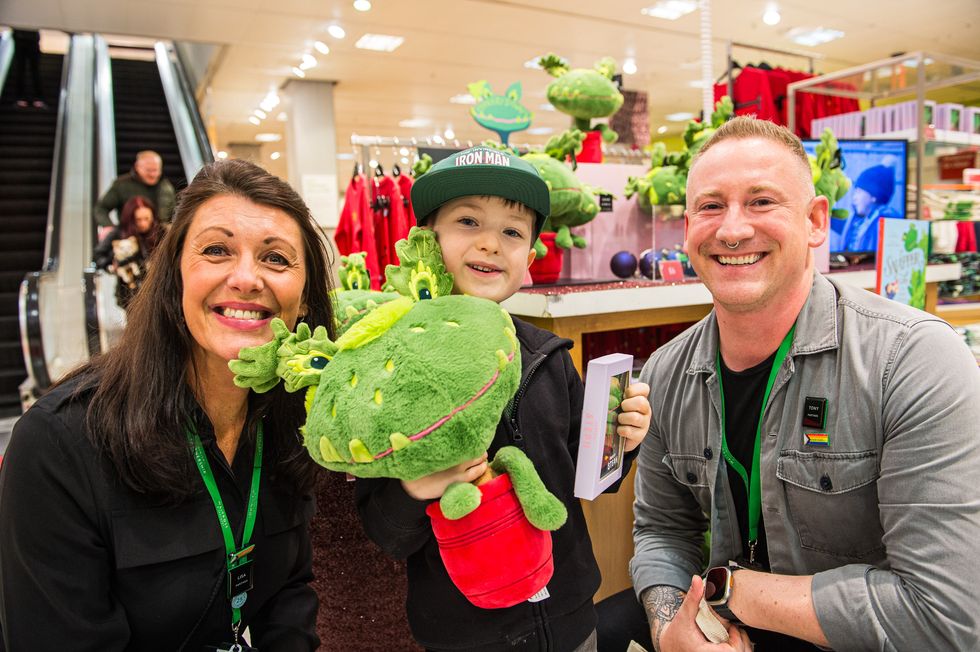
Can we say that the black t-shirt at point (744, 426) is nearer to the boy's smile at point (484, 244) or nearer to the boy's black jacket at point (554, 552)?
the boy's black jacket at point (554, 552)

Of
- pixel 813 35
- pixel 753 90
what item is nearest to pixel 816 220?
pixel 753 90

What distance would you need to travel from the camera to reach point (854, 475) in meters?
1.48

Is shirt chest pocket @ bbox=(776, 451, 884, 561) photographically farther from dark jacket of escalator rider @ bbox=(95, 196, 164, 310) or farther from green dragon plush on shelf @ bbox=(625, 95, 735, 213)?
dark jacket of escalator rider @ bbox=(95, 196, 164, 310)

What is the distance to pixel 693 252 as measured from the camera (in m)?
1.67

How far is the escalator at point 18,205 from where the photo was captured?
564 cm

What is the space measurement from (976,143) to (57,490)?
5.28 m

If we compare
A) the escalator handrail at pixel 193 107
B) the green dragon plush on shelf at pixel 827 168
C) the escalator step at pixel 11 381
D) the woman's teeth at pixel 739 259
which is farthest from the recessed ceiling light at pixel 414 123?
the woman's teeth at pixel 739 259

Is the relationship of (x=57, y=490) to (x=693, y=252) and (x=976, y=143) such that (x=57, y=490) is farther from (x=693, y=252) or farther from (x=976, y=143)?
(x=976, y=143)

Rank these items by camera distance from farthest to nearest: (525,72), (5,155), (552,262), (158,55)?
(158,55) → (525,72) → (5,155) → (552,262)

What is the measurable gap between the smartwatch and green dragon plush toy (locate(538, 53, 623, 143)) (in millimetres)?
2222

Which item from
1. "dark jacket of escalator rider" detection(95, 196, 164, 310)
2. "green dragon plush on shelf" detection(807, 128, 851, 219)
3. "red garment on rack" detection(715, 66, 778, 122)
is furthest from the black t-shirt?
"dark jacket of escalator rider" detection(95, 196, 164, 310)

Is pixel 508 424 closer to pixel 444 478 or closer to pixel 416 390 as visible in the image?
pixel 444 478

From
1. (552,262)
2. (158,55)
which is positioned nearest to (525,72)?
(158,55)

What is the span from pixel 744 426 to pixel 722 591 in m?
0.41
